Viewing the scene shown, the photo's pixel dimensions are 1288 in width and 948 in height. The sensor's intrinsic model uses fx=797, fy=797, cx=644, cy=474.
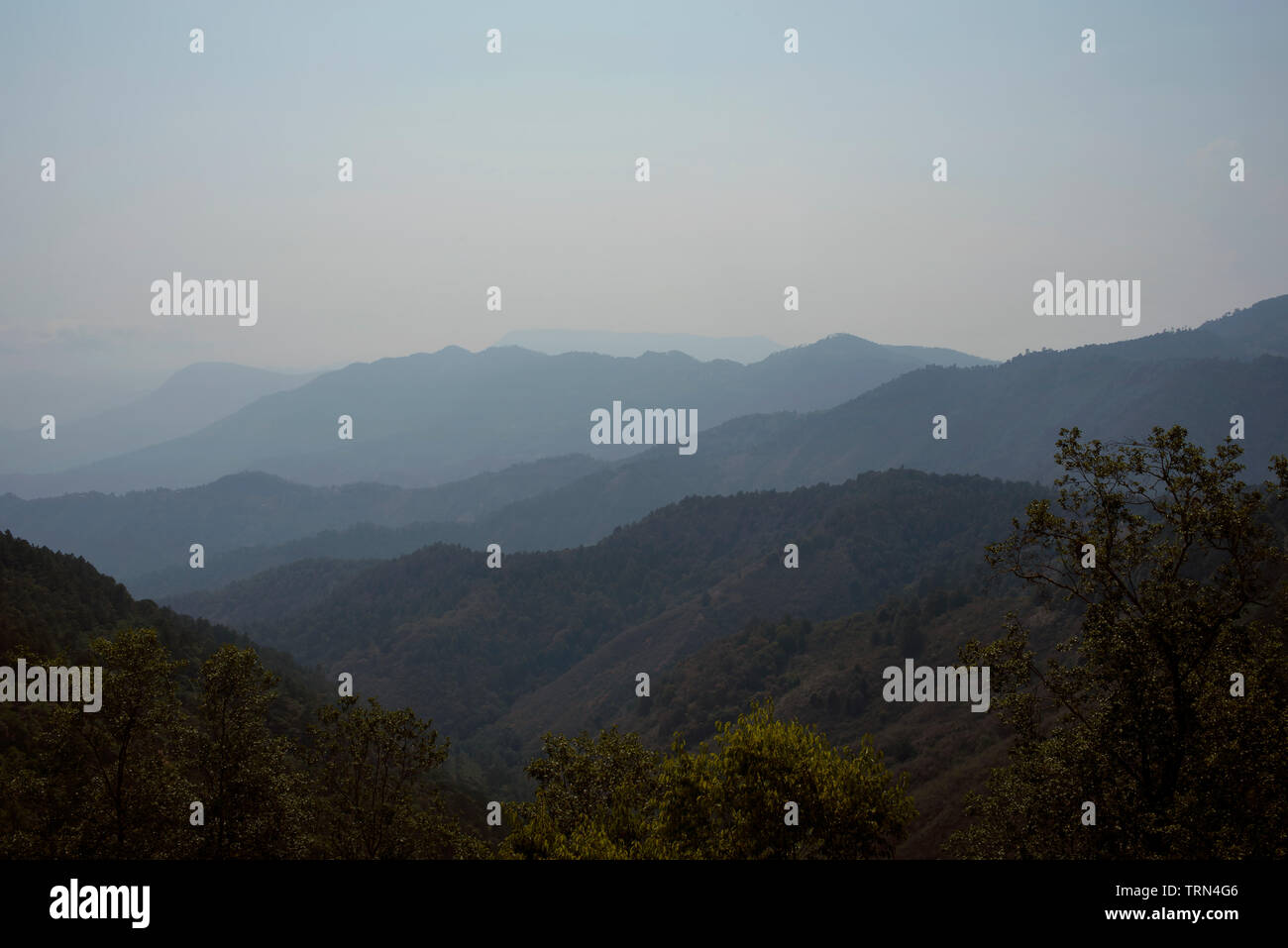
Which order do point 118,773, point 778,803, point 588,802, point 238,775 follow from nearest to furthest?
point 778,803
point 118,773
point 238,775
point 588,802

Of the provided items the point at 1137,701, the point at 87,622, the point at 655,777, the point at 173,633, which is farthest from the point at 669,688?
the point at 1137,701

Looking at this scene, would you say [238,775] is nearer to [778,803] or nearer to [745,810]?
[745,810]

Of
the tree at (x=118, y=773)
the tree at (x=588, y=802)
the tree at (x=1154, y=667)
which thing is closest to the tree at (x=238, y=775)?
the tree at (x=118, y=773)

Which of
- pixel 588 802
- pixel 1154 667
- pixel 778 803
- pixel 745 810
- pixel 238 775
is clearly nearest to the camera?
pixel 1154 667

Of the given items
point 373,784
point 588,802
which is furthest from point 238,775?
point 588,802

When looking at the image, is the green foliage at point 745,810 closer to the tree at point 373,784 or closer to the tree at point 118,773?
the tree at point 373,784

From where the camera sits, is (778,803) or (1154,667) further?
(778,803)

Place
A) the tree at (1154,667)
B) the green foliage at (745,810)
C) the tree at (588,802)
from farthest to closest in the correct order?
1. the tree at (588,802)
2. the green foliage at (745,810)
3. the tree at (1154,667)
